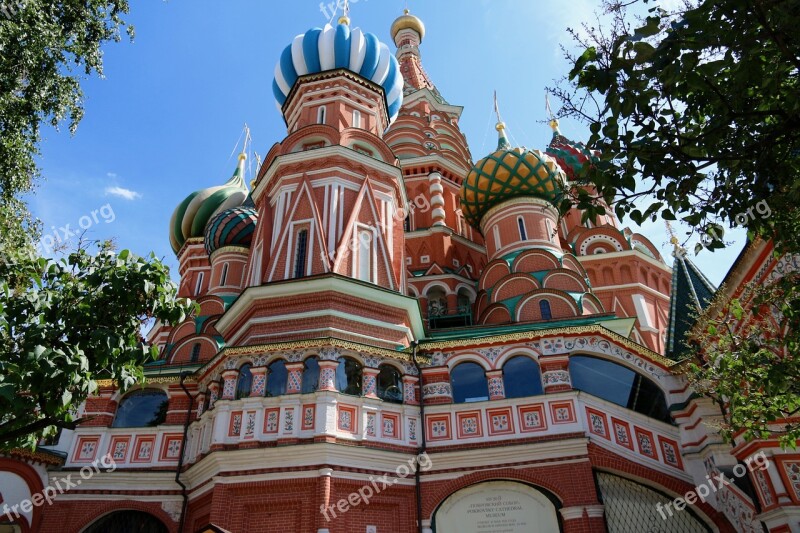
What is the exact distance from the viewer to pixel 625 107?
4539 mm

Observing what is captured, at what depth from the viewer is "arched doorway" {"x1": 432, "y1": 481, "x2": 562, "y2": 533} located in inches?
373

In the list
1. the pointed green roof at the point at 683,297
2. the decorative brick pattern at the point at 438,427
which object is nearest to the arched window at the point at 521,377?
the decorative brick pattern at the point at 438,427

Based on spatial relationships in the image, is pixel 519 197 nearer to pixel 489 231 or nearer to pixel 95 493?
pixel 489 231

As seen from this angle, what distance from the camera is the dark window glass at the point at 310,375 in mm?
10453

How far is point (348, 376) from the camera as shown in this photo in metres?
10.7

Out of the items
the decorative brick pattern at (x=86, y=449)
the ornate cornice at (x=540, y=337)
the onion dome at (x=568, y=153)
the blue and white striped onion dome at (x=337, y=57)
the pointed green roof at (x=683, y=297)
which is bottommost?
the decorative brick pattern at (x=86, y=449)

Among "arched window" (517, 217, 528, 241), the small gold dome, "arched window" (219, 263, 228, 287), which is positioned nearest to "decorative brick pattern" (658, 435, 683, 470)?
"arched window" (517, 217, 528, 241)

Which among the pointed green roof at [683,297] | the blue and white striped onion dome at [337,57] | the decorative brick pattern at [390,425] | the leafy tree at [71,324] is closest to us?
the leafy tree at [71,324]

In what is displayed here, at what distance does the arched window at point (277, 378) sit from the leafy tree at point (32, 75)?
14.7 ft

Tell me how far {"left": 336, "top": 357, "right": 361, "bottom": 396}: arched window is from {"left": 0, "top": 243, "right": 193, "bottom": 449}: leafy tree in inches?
135

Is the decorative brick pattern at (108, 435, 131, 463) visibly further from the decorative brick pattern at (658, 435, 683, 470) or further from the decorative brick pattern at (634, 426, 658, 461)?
the decorative brick pattern at (658, 435, 683, 470)

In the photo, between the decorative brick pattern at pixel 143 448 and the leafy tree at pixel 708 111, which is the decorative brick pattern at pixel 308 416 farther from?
the leafy tree at pixel 708 111

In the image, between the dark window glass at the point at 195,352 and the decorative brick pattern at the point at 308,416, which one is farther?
the dark window glass at the point at 195,352

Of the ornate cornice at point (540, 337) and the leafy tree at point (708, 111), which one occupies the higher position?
the ornate cornice at point (540, 337)
